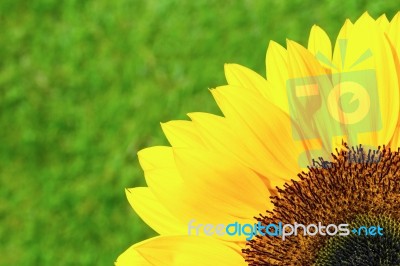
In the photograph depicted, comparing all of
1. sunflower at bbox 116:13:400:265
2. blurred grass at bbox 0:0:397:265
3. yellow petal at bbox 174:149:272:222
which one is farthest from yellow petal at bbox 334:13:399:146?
blurred grass at bbox 0:0:397:265

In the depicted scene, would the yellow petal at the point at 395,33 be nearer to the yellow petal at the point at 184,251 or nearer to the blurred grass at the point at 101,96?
the yellow petal at the point at 184,251

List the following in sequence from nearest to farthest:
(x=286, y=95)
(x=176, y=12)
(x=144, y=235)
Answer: (x=286, y=95), (x=144, y=235), (x=176, y=12)

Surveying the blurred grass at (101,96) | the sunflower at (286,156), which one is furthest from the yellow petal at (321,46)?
the blurred grass at (101,96)

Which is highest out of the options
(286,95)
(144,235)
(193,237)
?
(144,235)

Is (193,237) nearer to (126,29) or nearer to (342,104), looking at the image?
(342,104)

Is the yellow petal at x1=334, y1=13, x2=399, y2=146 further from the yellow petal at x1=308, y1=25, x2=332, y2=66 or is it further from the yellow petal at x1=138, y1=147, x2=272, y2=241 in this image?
the yellow petal at x1=138, y1=147, x2=272, y2=241

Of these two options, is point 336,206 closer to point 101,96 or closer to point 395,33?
point 395,33

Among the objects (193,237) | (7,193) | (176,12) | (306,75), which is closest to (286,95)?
(306,75)

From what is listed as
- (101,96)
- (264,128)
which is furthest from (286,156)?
(101,96)
